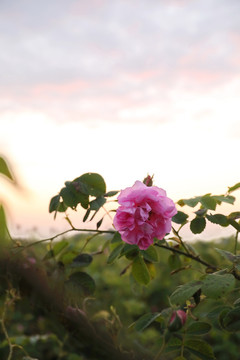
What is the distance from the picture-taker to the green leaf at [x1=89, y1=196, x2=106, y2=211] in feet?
4.10

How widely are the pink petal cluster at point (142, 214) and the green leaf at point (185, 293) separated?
0.19 m

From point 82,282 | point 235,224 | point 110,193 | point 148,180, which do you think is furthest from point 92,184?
point 235,224

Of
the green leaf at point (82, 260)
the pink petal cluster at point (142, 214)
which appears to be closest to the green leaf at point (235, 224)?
the pink petal cluster at point (142, 214)

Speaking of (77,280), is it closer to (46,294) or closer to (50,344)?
(46,294)

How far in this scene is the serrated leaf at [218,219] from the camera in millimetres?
1254

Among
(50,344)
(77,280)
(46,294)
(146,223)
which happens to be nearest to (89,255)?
(77,280)

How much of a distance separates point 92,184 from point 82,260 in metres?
0.29

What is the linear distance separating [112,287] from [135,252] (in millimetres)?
2779

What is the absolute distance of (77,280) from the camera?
1.38 metres

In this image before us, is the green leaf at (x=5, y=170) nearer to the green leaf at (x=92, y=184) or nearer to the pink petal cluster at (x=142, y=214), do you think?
the pink petal cluster at (x=142, y=214)

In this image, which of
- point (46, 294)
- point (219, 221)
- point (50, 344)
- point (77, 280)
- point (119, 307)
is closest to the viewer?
point (46, 294)

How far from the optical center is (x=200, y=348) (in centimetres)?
107

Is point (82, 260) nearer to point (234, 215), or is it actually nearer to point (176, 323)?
point (234, 215)

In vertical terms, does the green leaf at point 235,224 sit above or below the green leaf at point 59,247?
above
